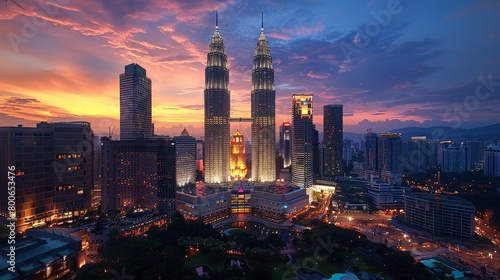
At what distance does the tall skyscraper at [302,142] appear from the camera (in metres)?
48.0

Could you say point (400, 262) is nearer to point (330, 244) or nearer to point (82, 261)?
point (330, 244)

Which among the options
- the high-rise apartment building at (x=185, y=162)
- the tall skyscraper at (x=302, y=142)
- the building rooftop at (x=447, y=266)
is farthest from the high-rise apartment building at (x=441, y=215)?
the high-rise apartment building at (x=185, y=162)

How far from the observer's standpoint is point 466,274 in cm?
1991

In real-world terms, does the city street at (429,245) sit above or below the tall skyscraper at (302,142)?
below

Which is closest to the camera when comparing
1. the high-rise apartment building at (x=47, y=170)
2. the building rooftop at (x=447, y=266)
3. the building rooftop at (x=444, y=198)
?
the building rooftop at (x=447, y=266)

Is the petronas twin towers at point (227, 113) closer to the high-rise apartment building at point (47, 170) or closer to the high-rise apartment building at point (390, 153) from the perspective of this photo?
the high-rise apartment building at point (47, 170)

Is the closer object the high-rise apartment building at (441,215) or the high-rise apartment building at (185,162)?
the high-rise apartment building at (441,215)

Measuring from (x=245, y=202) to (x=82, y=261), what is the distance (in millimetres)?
22554

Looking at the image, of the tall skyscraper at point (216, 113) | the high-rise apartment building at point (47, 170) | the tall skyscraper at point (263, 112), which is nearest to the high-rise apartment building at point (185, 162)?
the tall skyscraper at point (216, 113)

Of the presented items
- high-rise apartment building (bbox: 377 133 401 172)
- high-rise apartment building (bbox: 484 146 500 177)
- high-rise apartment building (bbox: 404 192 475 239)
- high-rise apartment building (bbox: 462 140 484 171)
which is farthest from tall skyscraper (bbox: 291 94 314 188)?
high-rise apartment building (bbox: 462 140 484 171)

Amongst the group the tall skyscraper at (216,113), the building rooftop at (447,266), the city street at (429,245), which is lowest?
the city street at (429,245)

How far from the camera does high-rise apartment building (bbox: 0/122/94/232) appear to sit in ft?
79.5

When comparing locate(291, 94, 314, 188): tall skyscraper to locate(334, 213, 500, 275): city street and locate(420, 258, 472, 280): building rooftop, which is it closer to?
locate(334, 213, 500, 275): city street

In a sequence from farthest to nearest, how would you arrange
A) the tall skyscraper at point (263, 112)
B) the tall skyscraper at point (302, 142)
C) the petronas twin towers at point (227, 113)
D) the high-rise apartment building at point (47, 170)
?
the tall skyscraper at point (263, 112) < the tall skyscraper at point (302, 142) < the petronas twin towers at point (227, 113) < the high-rise apartment building at point (47, 170)
